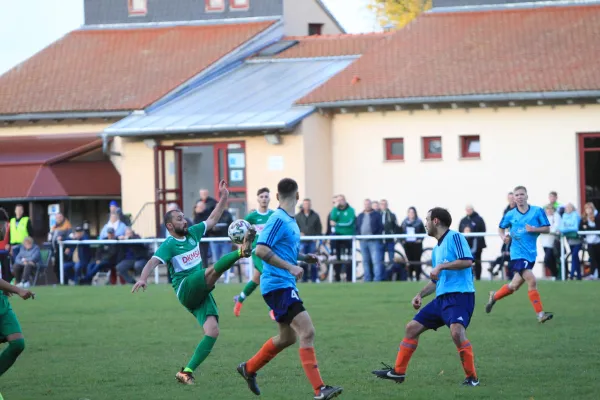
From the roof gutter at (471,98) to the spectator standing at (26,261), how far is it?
8.08 metres

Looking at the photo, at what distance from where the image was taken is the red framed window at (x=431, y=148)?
106ft

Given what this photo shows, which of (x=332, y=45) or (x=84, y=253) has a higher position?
(x=332, y=45)

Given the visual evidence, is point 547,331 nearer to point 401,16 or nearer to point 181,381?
point 181,381

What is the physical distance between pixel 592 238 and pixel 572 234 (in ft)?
1.35

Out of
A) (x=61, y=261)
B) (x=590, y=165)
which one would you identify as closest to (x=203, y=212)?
(x=61, y=261)

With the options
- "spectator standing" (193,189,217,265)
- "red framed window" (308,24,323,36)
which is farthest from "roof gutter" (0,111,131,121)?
"red framed window" (308,24,323,36)

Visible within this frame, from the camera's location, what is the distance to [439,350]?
14.4 meters

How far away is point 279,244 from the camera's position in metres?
10.6

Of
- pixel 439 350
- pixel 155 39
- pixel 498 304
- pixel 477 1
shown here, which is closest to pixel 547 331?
pixel 439 350

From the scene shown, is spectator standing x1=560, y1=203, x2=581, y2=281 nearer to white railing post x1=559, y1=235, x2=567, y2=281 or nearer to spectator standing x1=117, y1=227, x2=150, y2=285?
white railing post x1=559, y1=235, x2=567, y2=281

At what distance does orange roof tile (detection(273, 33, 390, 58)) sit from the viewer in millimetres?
37531

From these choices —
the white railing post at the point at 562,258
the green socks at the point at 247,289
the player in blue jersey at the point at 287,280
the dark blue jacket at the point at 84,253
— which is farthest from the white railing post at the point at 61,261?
the player in blue jersey at the point at 287,280

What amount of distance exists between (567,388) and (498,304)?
30.9ft

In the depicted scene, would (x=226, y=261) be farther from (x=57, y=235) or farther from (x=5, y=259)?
(x=57, y=235)
